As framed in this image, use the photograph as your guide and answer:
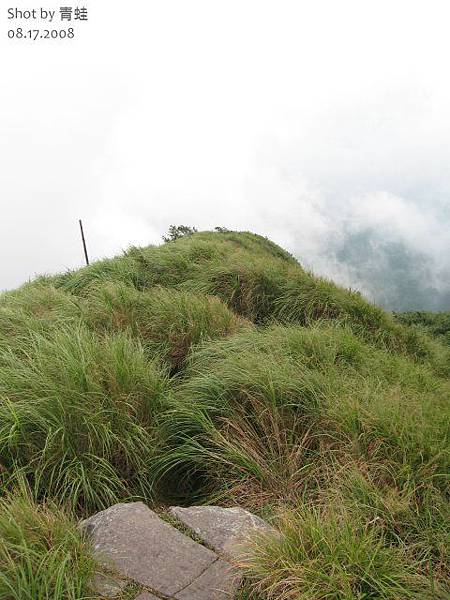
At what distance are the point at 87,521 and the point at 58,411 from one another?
717mm

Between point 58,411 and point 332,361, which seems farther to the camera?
point 332,361

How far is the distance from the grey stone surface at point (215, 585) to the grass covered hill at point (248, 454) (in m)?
0.06

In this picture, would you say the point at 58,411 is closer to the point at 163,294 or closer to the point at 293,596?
the point at 293,596

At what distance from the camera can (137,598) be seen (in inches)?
63.2

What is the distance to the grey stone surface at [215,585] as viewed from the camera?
164 cm

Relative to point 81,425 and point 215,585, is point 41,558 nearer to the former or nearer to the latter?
point 215,585

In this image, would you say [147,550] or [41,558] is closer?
[41,558]

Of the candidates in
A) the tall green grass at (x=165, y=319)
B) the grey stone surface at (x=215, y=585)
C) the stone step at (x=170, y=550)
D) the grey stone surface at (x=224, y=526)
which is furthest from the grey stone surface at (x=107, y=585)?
the tall green grass at (x=165, y=319)

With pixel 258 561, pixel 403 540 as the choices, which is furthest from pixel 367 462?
pixel 258 561

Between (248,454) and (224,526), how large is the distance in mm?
604

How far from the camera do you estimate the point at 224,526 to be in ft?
6.53

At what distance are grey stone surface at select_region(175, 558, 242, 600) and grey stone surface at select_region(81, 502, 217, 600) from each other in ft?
0.05

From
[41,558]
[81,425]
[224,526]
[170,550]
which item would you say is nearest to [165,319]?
[81,425]

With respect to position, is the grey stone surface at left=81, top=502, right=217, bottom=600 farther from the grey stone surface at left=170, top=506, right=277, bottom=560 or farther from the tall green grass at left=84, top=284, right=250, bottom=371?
the tall green grass at left=84, top=284, right=250, bottom=371
